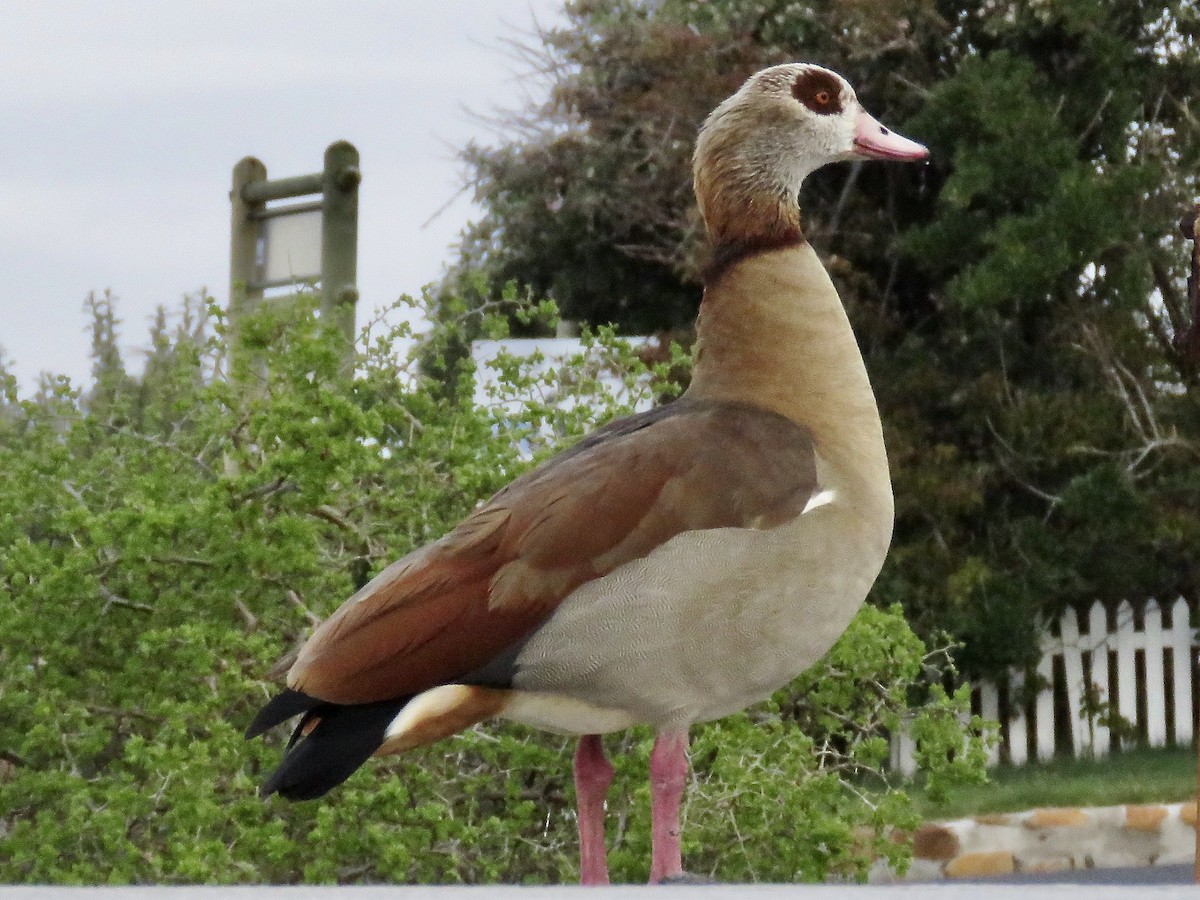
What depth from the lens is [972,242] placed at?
36.6 ft

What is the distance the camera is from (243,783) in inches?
169

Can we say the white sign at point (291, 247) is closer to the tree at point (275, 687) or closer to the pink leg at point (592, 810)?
the tree at point (275, 687)

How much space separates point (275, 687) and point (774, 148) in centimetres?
219

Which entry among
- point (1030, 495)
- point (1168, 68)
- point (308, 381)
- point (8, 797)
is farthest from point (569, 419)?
point (1168, 68)

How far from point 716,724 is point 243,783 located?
50.9 inches

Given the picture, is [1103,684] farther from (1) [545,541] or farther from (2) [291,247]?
(1) [545,541]

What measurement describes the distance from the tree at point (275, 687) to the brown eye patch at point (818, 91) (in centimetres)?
170

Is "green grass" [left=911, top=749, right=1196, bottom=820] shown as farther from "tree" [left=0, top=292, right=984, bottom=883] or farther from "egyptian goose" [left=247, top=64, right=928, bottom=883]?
"egyptian goose" [left=247, top=64, right=928, bottom=883]

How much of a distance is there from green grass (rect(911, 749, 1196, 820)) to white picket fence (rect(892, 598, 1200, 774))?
499 mm

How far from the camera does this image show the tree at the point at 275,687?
172 inches

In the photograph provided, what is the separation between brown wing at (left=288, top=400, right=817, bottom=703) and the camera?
2.69 meters

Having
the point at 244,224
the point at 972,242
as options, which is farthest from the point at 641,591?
the point at 972,242

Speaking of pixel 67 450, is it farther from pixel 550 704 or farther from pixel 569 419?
pixel 550 704

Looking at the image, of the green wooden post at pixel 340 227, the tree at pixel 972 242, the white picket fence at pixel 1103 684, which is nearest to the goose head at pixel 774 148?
the green wooden post at pixel 340 227
